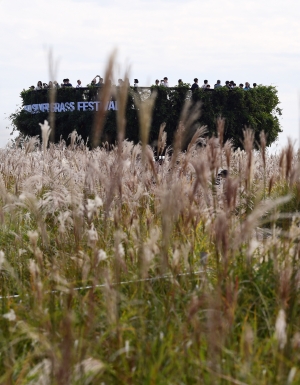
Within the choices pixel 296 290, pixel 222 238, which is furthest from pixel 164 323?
pixel 296 290

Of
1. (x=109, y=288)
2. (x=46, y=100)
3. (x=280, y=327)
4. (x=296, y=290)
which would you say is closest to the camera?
(x=280, y=327)

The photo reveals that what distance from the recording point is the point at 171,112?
68.6 ft

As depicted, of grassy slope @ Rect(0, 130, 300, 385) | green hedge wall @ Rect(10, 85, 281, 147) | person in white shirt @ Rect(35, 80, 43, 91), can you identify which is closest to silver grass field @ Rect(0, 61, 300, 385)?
grassy slope @ Rect(0, 130, 300, 385)

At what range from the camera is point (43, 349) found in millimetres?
2395

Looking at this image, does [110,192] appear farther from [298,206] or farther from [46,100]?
[46,100]

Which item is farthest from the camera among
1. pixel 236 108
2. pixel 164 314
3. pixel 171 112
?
pixel 236 108

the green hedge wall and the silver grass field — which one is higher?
the green hedge wall

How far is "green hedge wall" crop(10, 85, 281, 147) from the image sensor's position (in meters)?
20.8

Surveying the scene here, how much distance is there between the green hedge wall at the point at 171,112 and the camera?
20797 millimetres

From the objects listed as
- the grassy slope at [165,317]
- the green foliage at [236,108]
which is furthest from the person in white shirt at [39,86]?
the grassy slope at [165,317]

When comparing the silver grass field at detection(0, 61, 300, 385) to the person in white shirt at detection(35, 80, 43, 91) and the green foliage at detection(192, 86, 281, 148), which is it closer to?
the green foliage at detection(192, 86, 281, 148)

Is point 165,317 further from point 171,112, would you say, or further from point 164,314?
point 171,112

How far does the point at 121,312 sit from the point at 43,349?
52cm

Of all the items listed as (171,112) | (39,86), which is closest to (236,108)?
(171,112)
